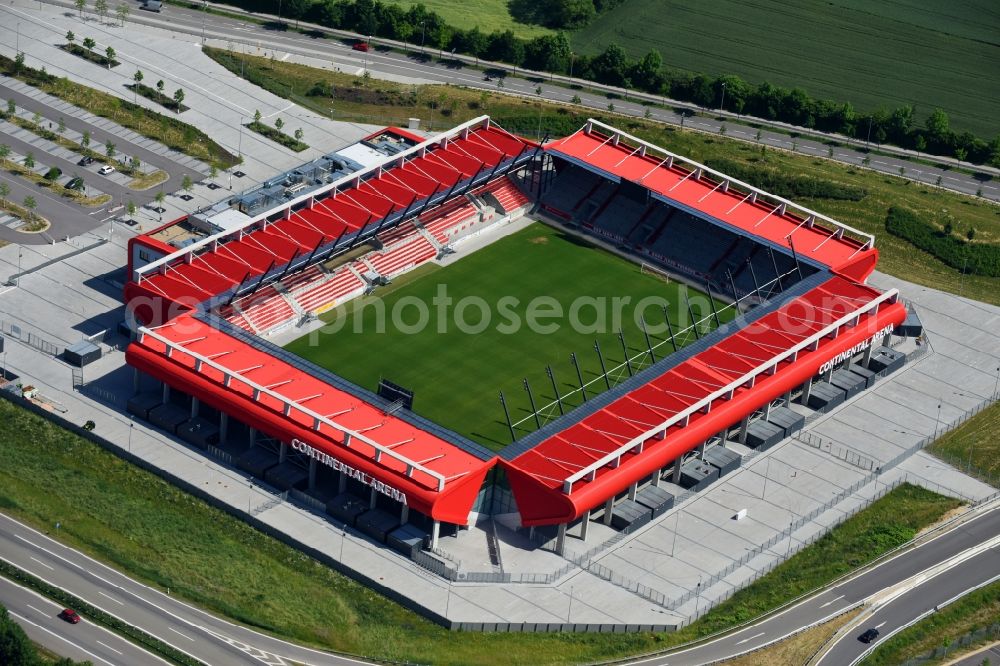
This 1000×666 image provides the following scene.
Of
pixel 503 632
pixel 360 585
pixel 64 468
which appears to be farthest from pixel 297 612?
pixel 64 468

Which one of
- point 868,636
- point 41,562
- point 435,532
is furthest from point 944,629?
point 41,562

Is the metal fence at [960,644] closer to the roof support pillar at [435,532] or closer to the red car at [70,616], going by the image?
the roof support pillar at [435,532]

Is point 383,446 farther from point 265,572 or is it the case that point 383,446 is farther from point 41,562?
point 41,562

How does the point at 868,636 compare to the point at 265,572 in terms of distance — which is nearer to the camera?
the point at 868,636

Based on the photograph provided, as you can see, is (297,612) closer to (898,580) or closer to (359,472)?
(359,472)

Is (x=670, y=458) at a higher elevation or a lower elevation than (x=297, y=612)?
higher
